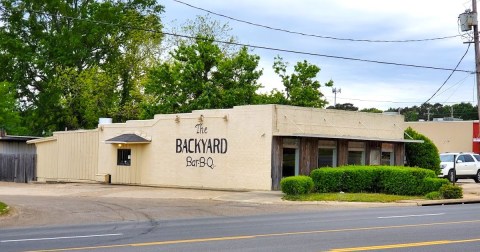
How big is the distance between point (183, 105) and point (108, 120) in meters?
5.46

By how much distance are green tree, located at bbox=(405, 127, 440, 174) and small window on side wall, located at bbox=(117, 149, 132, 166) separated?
50.9 feet

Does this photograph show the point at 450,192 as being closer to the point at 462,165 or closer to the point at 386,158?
the point at 386,158

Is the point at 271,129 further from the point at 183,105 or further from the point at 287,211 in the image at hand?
the point at 183,105

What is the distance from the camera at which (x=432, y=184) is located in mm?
27859

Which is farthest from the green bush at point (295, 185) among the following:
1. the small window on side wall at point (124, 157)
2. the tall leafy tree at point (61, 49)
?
the tall leafy tree at point (61, 49)

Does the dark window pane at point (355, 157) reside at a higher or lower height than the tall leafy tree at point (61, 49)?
lower

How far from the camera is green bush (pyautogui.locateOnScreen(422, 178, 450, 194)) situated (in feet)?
91.1

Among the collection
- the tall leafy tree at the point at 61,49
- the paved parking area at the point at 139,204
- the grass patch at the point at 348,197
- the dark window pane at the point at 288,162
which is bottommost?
the paved parking area at the point at 139,204

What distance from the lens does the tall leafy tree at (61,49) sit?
5541cm

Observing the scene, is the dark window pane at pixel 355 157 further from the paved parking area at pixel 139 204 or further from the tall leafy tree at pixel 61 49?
the tall leafy tree at pixel 61 49

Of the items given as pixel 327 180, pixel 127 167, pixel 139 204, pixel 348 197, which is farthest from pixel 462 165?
pixel 139 204

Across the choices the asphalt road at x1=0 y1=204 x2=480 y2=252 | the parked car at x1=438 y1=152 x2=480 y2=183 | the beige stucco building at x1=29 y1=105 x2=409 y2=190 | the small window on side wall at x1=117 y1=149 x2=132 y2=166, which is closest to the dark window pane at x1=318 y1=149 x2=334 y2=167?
the beige stucco building at x1=29 y1=105 x2=409 y2=190

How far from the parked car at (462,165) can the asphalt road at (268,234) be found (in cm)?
1975

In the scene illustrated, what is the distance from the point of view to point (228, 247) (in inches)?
474
